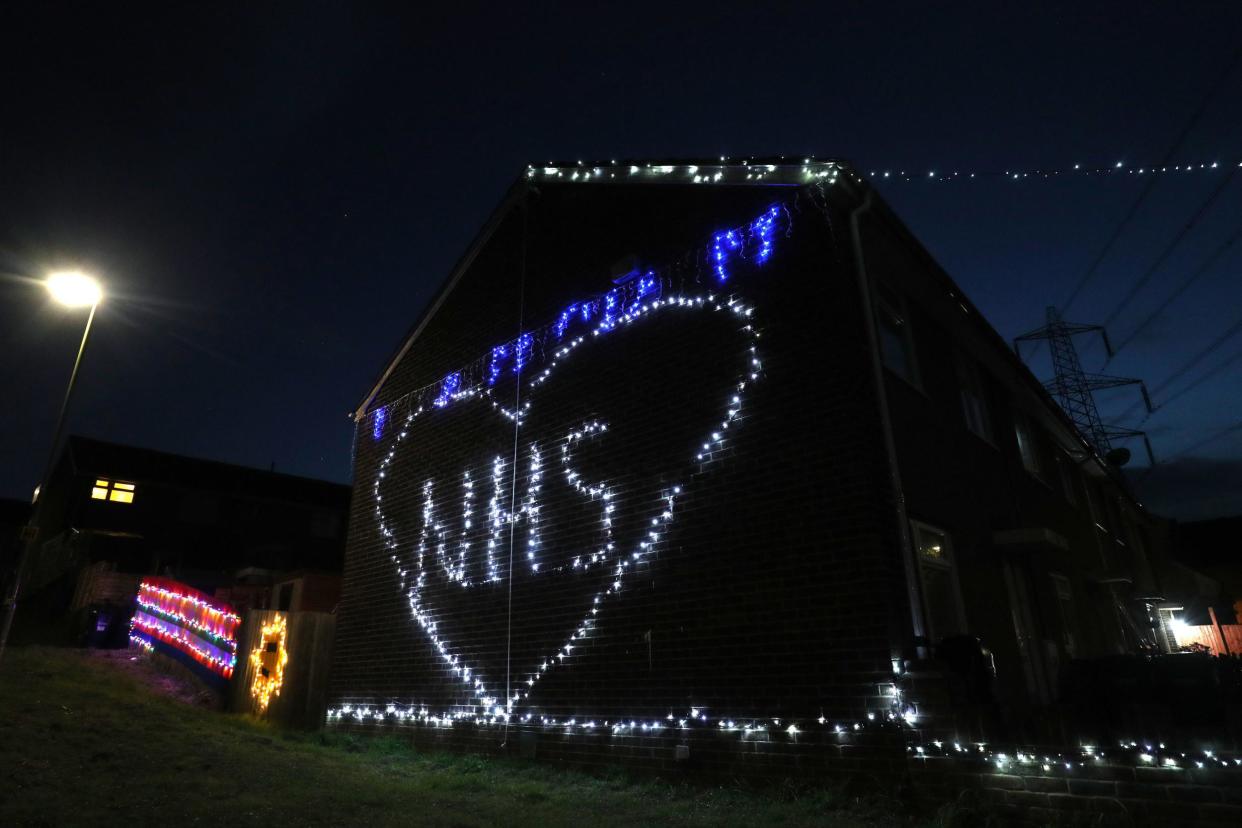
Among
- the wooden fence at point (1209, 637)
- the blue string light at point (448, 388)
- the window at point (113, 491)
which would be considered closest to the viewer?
the blue string light at point (448, 388)

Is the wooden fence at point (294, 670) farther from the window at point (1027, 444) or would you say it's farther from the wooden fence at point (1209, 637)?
the wooden fence at point (1209, 637)

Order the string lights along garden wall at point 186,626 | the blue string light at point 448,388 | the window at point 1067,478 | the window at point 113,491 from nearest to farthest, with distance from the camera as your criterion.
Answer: the blue string light at point 448,388, the string lights along garden wall at point 186,626, the window at point 1067,478, the window at point 113,491

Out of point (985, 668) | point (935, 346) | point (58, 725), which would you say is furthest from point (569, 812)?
point (935, 346)

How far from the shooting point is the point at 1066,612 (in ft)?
36.8

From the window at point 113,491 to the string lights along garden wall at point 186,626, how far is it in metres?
16.2

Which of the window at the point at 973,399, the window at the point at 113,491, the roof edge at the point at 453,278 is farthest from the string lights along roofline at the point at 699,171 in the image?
the window at the point at 113,491

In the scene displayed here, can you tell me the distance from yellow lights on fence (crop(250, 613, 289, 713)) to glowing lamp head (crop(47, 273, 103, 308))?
571 cm

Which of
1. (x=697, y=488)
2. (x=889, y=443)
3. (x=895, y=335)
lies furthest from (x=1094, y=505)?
(x=697, y=488)

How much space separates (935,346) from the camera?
9375 mm

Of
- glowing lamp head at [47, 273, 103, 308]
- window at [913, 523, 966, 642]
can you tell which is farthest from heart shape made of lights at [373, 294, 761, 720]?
glowing lamp head at [47, 273, 103, 308]

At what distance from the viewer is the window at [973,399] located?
9945 millimetres

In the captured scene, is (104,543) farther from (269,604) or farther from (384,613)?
(384,613)

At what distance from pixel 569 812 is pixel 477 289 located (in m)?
Result: 7.76

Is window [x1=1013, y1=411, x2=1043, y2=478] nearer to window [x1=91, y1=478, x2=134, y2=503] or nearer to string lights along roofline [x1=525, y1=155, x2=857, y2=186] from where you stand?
string lights along roofline [x1=525, y1=155, x2=857, y2=186]
